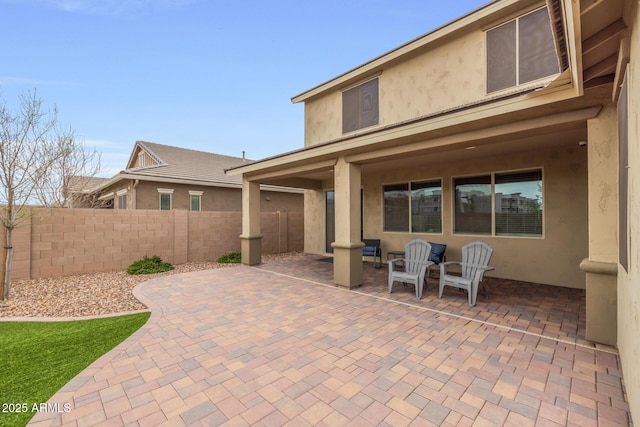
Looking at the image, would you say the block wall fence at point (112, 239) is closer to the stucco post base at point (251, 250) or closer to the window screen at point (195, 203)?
the stucco post base at point (251, 250)

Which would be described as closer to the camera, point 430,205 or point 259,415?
point 259,415

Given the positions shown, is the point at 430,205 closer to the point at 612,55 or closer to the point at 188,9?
the point at 612,55

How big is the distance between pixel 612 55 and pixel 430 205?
558cm

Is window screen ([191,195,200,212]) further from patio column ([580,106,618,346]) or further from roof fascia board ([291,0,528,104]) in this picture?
patio column ([580,106,618,346])

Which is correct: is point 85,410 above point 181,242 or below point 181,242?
below

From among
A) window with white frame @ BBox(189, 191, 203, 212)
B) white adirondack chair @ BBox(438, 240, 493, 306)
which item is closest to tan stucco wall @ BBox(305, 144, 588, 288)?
white adirondack chair @ BBox(438, 240, 493, 306)

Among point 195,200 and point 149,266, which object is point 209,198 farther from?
point 149,266

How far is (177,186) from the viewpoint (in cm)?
1282

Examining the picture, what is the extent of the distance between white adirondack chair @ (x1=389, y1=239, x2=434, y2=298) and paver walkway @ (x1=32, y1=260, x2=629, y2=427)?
872mm

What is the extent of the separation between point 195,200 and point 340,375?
12704 mm

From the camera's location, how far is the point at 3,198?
5.54 meters

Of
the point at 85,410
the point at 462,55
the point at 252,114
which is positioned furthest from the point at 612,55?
the point at 252,114

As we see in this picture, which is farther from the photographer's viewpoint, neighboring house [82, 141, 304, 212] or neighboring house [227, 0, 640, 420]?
neighboring house [82, 141, 304, 212]

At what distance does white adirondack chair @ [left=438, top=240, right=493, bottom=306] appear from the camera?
4.83 m
